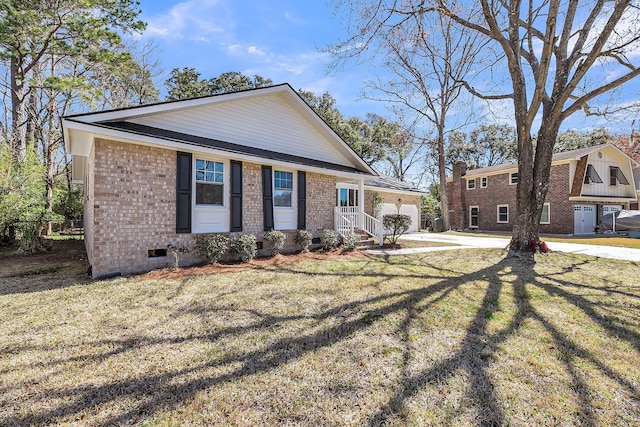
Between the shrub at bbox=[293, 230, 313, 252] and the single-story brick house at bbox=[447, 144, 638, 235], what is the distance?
62.7 ft

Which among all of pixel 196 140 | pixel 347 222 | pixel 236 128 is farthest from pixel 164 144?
pixel 347 222

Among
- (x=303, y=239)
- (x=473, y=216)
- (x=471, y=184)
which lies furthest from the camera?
(x=471, y=184)

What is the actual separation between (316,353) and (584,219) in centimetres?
2490

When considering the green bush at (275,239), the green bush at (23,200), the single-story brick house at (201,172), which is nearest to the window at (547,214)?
the single-story brick house at (201,172)

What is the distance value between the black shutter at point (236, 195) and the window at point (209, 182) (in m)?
0.31

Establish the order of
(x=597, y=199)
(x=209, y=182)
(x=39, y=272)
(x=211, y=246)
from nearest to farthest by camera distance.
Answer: (x=39, y=272) → (x=211, y=246) → (x=209, y=182) → (x=597, y=199)

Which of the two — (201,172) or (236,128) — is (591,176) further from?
(201,172)

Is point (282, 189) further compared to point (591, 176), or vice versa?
point (591, 176)

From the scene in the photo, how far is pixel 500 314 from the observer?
4.57 metres

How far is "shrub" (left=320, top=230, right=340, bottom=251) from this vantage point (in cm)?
1053

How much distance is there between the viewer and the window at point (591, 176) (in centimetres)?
1894

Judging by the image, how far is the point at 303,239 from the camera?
32.7 ft

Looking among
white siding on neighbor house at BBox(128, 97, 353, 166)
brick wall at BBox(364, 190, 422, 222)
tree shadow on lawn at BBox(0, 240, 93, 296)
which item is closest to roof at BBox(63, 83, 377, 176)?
white siding on neighbor house at BBox(128, 97, 353, 166)

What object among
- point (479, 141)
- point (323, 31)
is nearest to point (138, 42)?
point (323, 31)
